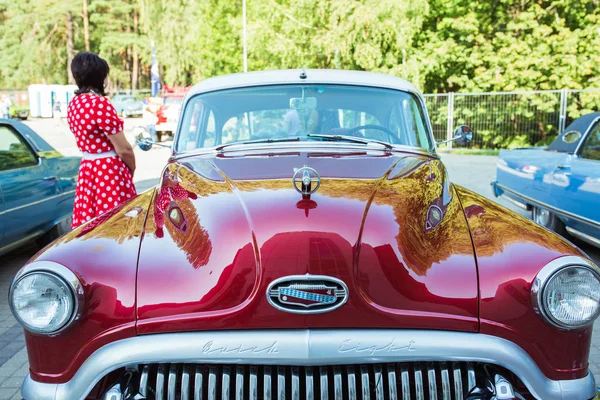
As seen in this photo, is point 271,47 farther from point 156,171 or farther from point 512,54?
point 156,171

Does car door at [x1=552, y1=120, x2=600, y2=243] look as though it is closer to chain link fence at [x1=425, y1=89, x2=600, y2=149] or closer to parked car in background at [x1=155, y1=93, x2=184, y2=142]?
chain link fence at [x1=425, y1=89, x2=600, y2=149]

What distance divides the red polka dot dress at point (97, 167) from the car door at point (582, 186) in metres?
4.20

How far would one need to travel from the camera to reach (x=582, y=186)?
233 inches

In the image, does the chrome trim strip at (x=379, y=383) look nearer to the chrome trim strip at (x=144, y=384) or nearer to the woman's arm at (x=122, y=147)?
the chrome trim strip at (x=144, y=384)

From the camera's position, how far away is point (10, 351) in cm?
421

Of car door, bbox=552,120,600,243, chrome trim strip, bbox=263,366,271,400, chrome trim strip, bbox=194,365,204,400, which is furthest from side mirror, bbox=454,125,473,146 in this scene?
chrome trim strip, bbox=194,365,204,400

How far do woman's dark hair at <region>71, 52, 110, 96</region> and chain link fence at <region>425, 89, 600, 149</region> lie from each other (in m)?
16.7

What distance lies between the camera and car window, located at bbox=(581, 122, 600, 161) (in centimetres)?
636

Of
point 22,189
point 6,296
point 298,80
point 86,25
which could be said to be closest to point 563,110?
point 22,189

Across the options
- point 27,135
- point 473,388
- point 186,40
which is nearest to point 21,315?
point 473,388

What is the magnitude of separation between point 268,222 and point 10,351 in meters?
2.91

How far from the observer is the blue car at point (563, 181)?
5.85 meters

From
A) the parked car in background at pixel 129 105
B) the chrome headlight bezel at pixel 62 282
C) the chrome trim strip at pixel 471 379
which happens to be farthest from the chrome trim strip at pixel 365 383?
the parked car in background at pixel 129 105

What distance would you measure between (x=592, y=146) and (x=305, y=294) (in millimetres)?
5534
